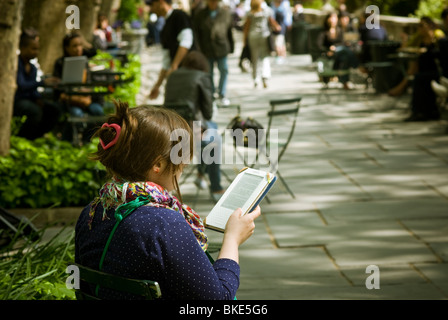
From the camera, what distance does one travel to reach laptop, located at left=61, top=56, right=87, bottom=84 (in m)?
9.23

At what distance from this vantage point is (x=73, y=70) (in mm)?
9242

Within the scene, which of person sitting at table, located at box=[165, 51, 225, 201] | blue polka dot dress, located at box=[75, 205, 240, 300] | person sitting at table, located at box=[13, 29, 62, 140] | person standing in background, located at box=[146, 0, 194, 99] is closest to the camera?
blue polka dot dress, located at box=[75, 205, 240, 300]

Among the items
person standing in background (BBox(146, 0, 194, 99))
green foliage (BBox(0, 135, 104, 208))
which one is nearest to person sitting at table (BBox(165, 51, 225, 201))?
green foliage (BBox(0, 135, 104, 208))

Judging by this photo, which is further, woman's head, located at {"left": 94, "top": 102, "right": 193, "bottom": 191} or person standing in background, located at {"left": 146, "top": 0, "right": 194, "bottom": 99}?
person standing in background, located at {"left": 146, "top": 0, "right": 194, "bottom": 99}

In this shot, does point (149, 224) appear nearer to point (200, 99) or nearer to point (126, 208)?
point (126, 208)

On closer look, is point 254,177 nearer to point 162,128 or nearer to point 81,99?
point 162,128

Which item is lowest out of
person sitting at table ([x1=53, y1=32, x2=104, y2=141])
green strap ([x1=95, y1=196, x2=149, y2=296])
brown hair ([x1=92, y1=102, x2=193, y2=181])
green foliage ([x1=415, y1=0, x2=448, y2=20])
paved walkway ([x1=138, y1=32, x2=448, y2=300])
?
paved walkway ([x1=138, y1=32, x2=448, y2=300])

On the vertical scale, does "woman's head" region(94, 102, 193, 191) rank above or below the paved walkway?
above

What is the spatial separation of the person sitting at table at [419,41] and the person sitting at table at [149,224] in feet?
35.2

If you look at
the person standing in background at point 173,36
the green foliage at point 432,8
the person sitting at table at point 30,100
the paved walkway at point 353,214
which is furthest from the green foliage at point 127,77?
the green foliage at point 432,8

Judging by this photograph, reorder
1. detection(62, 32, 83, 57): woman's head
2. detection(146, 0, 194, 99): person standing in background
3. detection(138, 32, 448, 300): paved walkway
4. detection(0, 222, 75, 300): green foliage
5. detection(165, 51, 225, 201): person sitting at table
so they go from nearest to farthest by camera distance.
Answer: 1. detection(0, 222, 75, 300): green foliage
2. detection(138, 32, 448, 300): paved walkway
3. detection(165, 51, 225, 201): person sitting at table
4. detection(62, 32, 83, 57): woman's head
5. detection(146, 0, 194, 99): person standing in background

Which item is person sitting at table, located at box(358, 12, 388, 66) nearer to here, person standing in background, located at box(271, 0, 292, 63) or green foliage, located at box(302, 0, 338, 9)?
person standing in background, located at box(271, 0, 292, 63)

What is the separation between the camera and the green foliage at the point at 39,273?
3618mm

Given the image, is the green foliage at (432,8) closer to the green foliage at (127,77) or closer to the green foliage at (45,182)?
the green foliage at (127,77)
